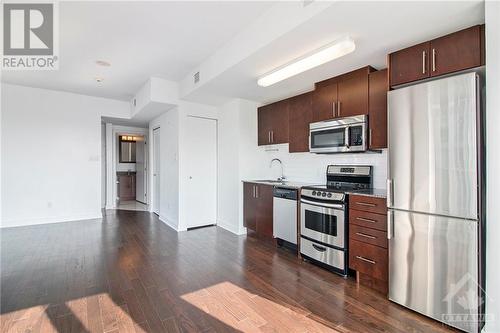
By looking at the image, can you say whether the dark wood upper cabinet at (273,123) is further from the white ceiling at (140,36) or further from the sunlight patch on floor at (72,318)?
the sunlight patch on floor at (72,318)

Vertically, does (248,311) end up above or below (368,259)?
below

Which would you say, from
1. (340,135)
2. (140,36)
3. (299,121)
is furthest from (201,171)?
(340,135)

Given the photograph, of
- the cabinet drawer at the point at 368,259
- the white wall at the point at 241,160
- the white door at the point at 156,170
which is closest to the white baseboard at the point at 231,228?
the white wall at the point at 241,160

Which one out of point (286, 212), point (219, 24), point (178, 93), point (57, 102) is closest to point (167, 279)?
point (286, 212)

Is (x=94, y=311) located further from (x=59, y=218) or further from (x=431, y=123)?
(x=59, y=218)

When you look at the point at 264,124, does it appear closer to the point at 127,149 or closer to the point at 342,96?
the point at 342,96

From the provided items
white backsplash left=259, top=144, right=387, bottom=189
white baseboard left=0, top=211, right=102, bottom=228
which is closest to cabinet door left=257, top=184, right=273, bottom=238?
white backsplash left=259, top=144, right=387, bottom=189

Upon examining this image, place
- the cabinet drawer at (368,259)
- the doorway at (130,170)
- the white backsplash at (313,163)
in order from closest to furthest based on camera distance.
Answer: the cabinet drawer at (368,259) → the white backsplash at (313,163) → the doorway at (130,170)

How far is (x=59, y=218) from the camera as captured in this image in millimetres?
5262

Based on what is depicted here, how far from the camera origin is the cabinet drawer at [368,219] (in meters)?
2.38

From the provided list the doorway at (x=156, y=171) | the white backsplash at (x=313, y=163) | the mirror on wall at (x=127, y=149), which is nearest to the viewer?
the white backsplash at (x=313, y=163)

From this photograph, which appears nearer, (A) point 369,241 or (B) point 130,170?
(A) point 369,241

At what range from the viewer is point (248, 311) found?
2.11m

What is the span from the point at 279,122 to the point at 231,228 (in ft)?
7.19
